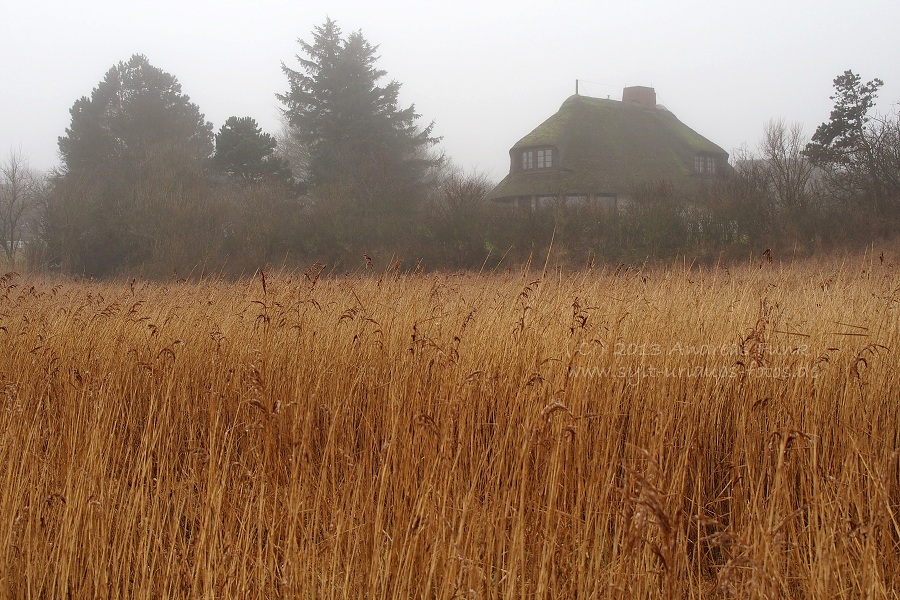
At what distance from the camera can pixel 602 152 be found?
96.6ft

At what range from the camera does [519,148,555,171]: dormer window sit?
99.2ft

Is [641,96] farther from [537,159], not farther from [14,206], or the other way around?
[14,206]

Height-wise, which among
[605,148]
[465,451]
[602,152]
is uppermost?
[605,148]

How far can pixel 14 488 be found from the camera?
329 centimetres

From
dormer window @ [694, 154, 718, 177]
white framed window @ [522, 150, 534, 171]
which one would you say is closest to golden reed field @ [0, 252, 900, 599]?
white framed window @ [522, 150, 534, 171]

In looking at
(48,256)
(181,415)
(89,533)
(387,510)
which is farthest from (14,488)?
(48,256)

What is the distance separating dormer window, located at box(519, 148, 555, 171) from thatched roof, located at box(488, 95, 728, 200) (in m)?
0.30

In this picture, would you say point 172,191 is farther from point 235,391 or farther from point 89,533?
point 89,533

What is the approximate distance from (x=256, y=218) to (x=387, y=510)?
18836 mm

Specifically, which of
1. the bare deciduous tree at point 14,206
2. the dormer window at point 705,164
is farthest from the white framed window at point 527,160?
the bare deciduous tree at point 14,206

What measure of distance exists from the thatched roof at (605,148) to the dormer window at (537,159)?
303 millimetres

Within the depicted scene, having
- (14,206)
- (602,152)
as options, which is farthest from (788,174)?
(14,206)

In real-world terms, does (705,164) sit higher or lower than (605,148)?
lower

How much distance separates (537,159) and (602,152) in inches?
113
